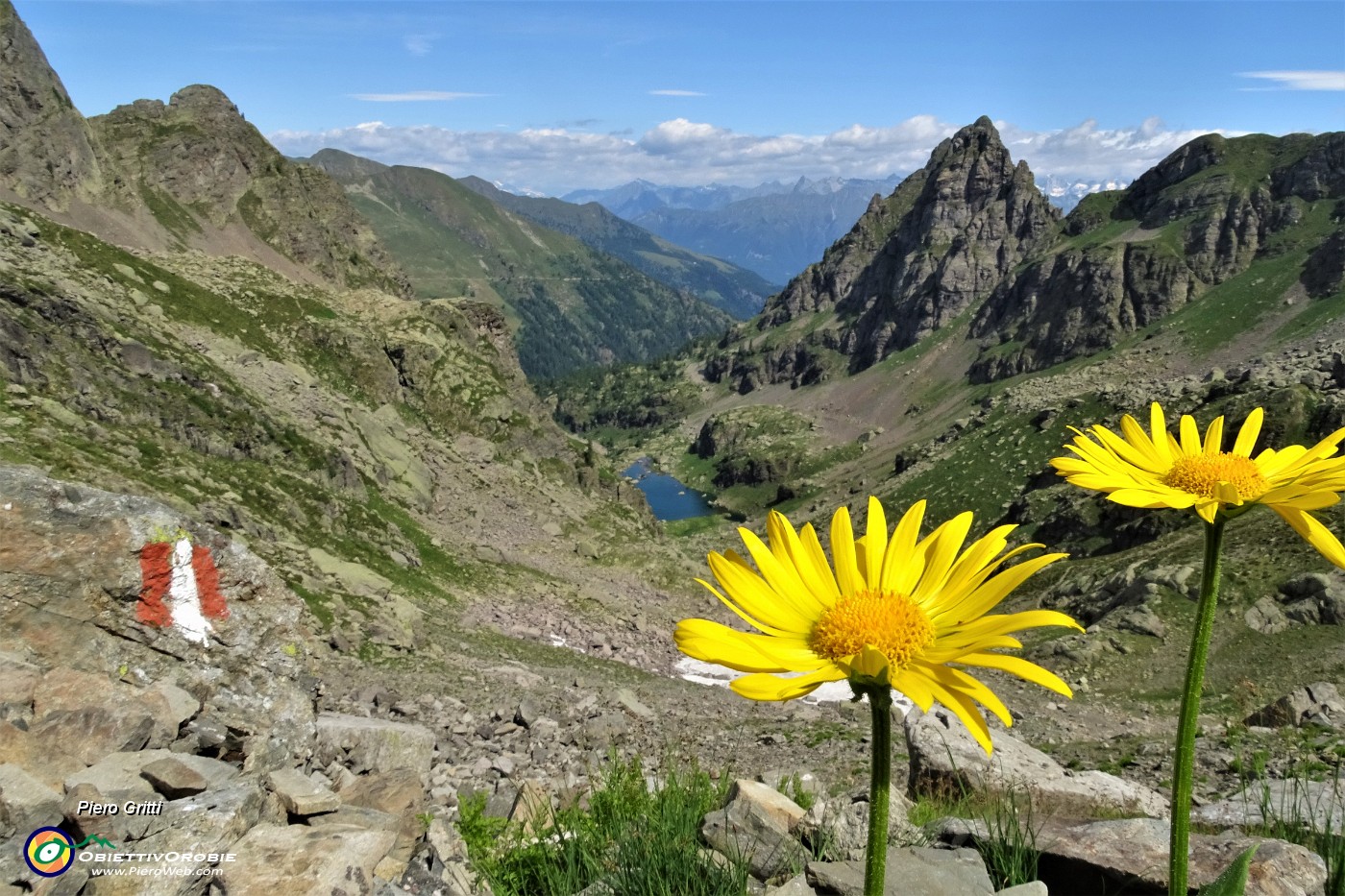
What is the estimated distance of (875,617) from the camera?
8.87 feet

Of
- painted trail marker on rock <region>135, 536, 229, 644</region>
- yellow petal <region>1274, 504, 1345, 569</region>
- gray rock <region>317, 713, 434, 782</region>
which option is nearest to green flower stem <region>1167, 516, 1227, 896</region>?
yellow petal <region>1274, 504, 1345, 569</region>

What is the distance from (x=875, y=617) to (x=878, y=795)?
568 millimetres

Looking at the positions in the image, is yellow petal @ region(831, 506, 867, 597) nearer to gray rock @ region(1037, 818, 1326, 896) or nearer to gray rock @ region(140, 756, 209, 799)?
gray rock @ region(1037, 818, 1326, 896)

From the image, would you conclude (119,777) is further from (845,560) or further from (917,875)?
(845,560)

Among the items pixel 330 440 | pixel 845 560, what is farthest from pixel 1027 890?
pixel 330 440

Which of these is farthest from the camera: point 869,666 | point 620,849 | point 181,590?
point 181,590

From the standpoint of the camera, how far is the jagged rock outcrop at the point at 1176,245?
490ft

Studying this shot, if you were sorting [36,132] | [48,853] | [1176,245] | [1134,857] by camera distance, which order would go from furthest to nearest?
[1176,245]
[36,132]
[48,853]
[1134,857]

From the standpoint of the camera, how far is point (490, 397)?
62.3 metres

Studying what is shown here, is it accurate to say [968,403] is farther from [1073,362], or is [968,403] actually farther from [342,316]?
[342,316]

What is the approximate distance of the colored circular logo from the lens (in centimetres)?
523

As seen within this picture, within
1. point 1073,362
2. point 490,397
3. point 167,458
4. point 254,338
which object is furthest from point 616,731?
point 1073,362

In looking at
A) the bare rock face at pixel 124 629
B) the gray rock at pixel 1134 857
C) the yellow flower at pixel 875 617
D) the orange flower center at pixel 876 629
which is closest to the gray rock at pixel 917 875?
→ the gray rock at pixel 1134 857

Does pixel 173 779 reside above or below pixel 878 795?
below
